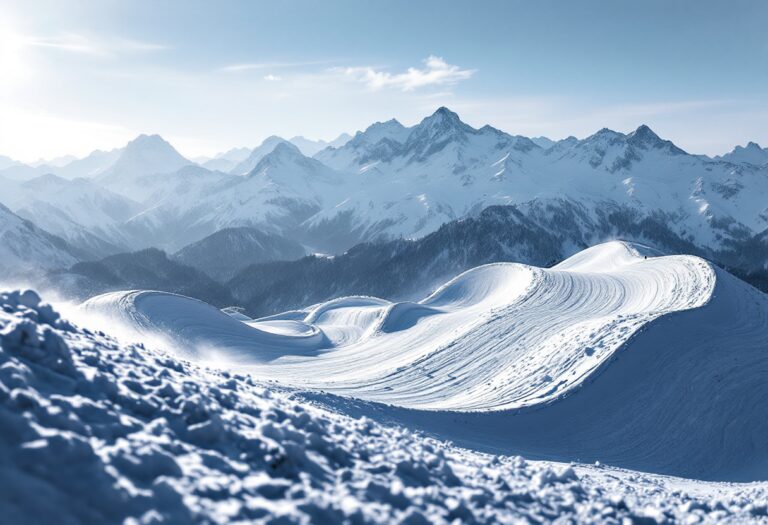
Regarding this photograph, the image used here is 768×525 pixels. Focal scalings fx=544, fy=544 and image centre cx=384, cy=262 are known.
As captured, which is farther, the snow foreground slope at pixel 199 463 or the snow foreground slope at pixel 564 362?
the snow foreground slope at pixel 564 362

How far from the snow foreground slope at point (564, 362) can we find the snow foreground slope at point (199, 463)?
1151cm

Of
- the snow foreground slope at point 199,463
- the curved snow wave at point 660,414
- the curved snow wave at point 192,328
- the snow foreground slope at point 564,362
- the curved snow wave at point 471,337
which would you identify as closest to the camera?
the snow foreground slope at point 199,463

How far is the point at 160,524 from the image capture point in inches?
236

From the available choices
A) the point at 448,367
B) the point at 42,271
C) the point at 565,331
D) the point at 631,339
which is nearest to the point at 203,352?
the point at 448,367

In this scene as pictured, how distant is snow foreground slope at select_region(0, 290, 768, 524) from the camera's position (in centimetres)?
620

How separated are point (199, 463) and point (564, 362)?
26.2m

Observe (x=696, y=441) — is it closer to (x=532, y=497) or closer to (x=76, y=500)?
(x=532, y=497)

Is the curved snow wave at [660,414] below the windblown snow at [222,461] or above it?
below

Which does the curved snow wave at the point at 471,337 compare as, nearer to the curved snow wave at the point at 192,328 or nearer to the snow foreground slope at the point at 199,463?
the curved snow wave at the point at 192,328

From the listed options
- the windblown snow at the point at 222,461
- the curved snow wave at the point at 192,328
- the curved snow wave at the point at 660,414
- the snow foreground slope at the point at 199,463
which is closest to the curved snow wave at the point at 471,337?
the curved snow wave at the point at 192,328

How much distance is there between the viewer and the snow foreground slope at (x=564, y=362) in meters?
24.2

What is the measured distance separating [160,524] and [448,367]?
29.9m

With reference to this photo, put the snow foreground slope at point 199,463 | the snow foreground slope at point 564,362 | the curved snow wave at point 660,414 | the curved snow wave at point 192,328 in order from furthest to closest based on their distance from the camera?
the curved snow wave at point 192,328 < the snow foreground slope at point 564,362 < the curved snow wave at point 660,414 < the snow foreground slope at point 199,463

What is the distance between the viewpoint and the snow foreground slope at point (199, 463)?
6.20 metres
